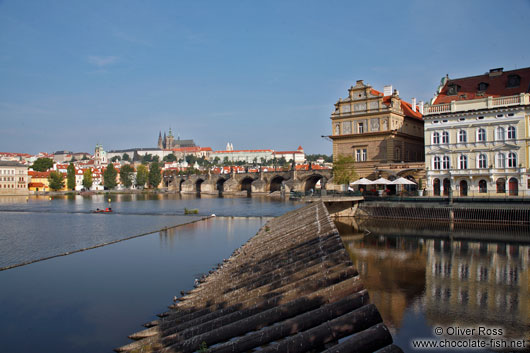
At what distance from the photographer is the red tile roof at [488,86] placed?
132ft

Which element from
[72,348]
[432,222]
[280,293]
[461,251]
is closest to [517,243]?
[461,251]

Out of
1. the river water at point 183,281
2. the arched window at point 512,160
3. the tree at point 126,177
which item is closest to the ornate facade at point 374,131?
the arched window at point 512,160

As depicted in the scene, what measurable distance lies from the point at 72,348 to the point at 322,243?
8.56 metres

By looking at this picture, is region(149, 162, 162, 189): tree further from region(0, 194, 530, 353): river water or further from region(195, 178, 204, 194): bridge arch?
region(0, 194, 530, 353): river water

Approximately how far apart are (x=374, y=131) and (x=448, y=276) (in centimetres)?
3232

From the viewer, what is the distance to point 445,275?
1884 centimetres

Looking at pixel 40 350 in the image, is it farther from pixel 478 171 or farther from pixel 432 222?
pixel 478 171

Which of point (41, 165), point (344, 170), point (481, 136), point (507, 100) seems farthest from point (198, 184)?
point (507, 100)

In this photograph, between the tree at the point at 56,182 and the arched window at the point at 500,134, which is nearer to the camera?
the arched window at the point at 500,134

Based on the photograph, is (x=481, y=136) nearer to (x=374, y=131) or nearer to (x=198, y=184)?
(x=374, y=131)

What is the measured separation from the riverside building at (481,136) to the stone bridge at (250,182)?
45671mm

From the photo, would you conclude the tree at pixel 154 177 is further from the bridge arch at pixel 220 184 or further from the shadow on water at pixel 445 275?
the shadow on water at pixel 445 275

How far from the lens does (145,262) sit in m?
23.0

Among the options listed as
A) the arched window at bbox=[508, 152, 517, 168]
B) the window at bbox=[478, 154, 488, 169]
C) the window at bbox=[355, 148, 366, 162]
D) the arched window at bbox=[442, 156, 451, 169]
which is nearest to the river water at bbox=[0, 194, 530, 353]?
the arched window at bbox=[508, 152, 517, 168]
